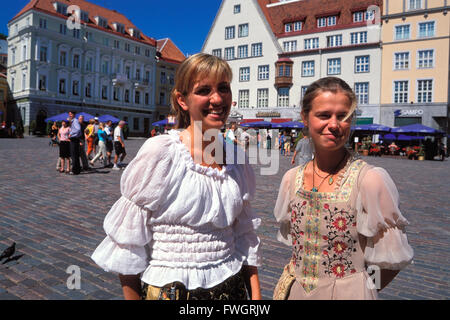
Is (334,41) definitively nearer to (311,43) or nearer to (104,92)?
(311,43)

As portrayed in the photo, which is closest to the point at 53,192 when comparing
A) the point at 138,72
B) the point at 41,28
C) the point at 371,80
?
the point at 371,80

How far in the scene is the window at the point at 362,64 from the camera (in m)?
37.8

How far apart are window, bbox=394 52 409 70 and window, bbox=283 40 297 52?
36.3ft

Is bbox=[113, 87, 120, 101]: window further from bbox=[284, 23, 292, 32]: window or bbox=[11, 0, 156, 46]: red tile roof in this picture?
bbox=[284, 23, 292, 32]: window

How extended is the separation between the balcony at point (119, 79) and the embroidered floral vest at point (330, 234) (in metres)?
52.1

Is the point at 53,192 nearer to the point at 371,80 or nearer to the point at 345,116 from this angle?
the point at 345,116

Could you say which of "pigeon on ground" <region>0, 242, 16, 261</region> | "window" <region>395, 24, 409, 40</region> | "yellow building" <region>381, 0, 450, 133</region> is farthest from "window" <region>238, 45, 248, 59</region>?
"pigeon on ground" <region>0, 242, 16, 261</region>

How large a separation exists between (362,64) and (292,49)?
27.3 ft

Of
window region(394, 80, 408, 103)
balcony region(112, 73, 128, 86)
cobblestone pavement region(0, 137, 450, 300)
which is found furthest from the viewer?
balcony region(112, 73, 128, 86)

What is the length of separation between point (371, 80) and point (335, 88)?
1548 inches

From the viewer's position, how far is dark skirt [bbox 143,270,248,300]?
5.14 feet

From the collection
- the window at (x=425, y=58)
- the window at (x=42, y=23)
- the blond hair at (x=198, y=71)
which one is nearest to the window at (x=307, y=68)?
the window at (x=425, y=58)

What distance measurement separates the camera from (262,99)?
44.0 m
